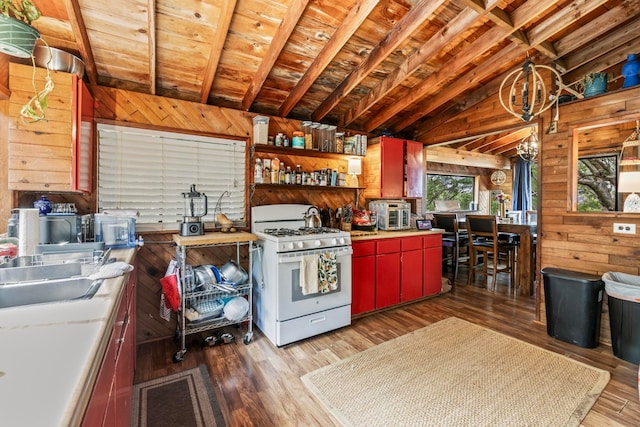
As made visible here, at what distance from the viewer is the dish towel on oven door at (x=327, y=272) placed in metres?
2.80

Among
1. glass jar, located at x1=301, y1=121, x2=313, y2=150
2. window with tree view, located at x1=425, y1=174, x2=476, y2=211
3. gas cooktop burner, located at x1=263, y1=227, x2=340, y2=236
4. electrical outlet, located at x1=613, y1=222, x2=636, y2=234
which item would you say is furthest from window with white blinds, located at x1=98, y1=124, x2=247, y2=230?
window with tree view, located at x1=425, y1=174, x2=476, y2=211

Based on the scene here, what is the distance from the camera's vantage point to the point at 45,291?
122cm

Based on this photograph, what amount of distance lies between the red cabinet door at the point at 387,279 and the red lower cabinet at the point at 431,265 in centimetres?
53

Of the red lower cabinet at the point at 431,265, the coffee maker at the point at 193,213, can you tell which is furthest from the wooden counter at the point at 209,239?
the red lower cabinet at the point at 431,265

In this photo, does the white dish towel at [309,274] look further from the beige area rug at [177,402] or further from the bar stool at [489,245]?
the bar stool at [489,245]

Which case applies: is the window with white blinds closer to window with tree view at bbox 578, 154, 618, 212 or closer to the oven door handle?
the oven door handle

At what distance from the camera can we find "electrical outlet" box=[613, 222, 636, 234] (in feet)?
8.44

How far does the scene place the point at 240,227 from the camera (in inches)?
128

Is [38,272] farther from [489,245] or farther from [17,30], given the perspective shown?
[489,245]

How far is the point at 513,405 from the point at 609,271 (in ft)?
6.04

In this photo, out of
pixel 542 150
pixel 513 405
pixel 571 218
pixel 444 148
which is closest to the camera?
pixel 513 405

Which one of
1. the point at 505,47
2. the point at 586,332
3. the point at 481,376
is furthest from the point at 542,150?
the point at 481,376

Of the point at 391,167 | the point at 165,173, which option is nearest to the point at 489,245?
the point at 391,167

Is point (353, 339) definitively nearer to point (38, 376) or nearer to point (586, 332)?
point (586, 332)
